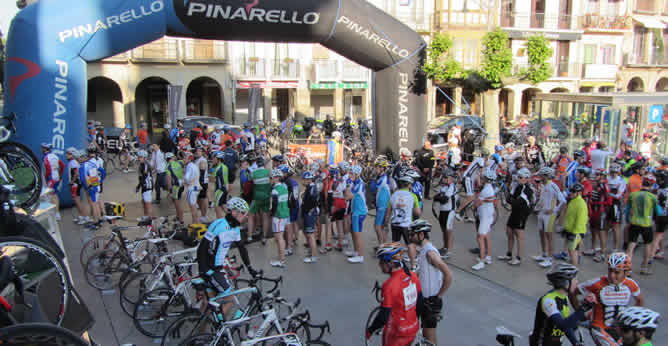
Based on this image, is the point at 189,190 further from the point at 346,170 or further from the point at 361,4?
the point at 361,4

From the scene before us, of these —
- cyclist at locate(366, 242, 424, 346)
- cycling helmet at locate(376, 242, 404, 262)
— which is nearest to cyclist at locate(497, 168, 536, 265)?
cyclist at locate(366, 242, 424, 346)

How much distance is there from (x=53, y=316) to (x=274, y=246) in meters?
6.17

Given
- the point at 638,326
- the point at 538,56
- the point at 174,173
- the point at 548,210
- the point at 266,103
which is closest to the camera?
the point at 638,326

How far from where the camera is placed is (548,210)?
26.7 feet

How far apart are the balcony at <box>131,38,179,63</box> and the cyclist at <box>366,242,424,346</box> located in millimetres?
26592

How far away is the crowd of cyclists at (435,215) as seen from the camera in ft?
13.9

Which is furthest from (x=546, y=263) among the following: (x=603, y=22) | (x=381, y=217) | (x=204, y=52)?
(x=603, y=22)

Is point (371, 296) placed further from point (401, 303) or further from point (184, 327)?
point (401, 303)

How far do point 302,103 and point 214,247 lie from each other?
27.9m

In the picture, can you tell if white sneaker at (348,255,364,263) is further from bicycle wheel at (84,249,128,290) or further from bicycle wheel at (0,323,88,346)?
bicycle wheel at (0,323,88,346)

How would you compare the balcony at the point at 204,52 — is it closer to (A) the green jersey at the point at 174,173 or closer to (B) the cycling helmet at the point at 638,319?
(A) the green jersey at the point at 174,173

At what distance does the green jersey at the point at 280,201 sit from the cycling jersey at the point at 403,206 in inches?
71.7

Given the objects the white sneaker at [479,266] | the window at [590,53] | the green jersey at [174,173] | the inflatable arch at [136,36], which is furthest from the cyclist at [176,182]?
the window at [590,53]

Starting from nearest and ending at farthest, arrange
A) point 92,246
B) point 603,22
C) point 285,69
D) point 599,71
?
1. point 92,246
2. point 285,69
3. point 603,22
4. point 599,71
